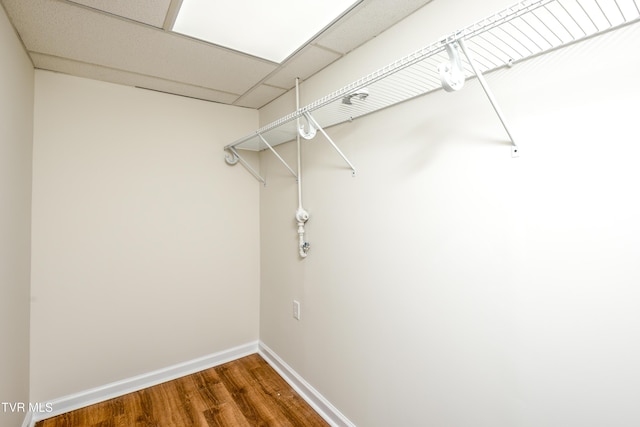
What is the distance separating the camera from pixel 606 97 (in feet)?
2.68

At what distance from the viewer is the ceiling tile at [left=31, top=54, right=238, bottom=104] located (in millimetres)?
1698

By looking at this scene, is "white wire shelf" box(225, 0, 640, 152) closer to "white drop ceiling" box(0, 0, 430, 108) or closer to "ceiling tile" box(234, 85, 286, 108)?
"white drop ceiling" box(0, 0, 430, 108)

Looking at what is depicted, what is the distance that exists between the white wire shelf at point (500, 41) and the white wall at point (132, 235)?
120cm

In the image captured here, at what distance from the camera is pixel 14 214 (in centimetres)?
145

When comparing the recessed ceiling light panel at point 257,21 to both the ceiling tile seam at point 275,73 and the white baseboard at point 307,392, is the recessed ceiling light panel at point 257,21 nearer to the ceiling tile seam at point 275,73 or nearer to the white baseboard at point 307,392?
the ceiling tile seam at point 275,73

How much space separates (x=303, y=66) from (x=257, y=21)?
1.47 ft

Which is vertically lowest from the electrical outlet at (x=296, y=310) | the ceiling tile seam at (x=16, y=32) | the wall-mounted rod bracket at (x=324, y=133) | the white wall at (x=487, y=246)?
the electrical outlet at (x=296, y=310)

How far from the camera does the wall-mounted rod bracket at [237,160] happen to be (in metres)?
2.41

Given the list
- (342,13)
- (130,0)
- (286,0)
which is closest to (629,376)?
(342,13)

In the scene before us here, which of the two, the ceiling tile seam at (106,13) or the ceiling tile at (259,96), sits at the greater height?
the ceiling tile at (259,96)

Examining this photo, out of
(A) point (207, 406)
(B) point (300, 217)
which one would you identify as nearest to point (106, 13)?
(B) point (300, 217)

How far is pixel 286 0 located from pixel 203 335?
92.0 inches

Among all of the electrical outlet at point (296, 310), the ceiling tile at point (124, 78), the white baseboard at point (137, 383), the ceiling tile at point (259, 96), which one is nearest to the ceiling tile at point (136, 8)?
the ceiling tile at point (124, 78)

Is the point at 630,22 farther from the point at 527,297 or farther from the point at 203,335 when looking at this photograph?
the point at 203,335
